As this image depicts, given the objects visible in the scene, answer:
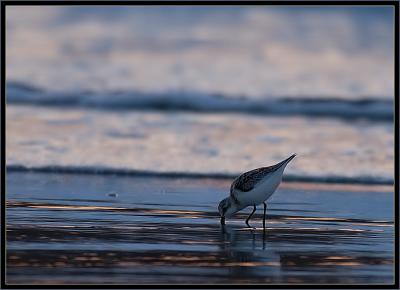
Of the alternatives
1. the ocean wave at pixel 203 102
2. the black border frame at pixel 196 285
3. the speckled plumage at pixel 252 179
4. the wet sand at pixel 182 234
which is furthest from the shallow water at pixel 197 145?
the black border frame at pixel 196 285

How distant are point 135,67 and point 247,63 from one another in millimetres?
2682

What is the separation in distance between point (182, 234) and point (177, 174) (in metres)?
4.69

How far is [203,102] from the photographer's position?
20547 millimetres

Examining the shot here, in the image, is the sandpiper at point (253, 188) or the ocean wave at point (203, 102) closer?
the sandpiper at point (253, 188)

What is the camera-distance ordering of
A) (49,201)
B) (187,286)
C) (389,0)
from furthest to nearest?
(49,201) → (389,0) → (187,286)

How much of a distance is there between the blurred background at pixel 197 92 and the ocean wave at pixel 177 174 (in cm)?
5

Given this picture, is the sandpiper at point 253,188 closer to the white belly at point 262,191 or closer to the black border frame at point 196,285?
the white belly at point 262,191

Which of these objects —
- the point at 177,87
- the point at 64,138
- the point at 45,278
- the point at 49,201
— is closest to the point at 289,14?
the point at 177,87

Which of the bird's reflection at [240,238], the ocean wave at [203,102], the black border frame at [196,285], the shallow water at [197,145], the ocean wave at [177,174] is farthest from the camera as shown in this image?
the ocean wave at [203,102]

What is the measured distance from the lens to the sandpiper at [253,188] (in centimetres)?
993

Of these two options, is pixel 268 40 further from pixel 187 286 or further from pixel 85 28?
pixel 187 286

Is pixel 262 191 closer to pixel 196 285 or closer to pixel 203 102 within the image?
pixel 196 285

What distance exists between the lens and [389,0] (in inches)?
304

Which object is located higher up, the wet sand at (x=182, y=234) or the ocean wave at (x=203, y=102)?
the ocean wave at (x=203, y=102)
